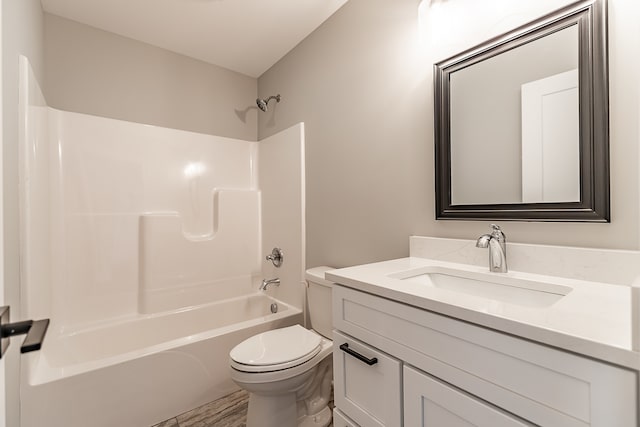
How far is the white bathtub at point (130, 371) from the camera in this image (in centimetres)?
138

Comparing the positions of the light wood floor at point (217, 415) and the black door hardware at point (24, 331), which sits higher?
the black door hardware at point (24, 331)

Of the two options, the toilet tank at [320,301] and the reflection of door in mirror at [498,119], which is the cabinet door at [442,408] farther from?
the toilet tank at [320,301]

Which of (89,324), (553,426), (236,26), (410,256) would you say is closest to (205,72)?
(236,26)

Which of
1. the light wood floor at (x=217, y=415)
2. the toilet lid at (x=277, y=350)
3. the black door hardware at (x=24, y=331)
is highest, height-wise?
the black door hardware at (x=24, y=331)

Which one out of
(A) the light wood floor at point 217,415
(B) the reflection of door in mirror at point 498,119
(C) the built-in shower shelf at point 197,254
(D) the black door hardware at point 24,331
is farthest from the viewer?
(C) the built-in shower shelf at point 197,254

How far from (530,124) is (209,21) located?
201cm

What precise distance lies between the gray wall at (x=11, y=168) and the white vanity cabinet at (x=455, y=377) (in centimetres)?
119

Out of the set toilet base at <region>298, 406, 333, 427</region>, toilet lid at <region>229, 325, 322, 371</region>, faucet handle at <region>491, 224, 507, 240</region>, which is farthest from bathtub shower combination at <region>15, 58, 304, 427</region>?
faucet handle at <region>491, 224, 507, 240</region>

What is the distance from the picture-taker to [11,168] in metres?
1.15

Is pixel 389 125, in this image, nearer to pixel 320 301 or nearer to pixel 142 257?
pixel 320 301

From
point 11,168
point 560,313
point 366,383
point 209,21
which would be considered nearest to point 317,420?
point 366,383

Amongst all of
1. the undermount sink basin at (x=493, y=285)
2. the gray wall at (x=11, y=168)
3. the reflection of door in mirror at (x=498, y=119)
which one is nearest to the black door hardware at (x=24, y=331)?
the gray wall at (x=11, y=168)

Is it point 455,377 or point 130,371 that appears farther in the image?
point 130,371

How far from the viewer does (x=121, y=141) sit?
210 centimetres
